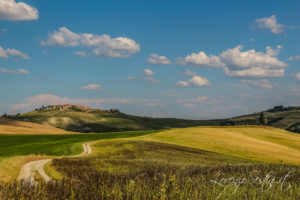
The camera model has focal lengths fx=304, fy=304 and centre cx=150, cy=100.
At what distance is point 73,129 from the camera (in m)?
176

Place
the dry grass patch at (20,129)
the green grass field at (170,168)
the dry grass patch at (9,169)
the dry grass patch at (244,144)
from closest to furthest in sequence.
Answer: the green grass field at (170,168)
the dry grass patch at (9,169)
the dry grass patch at (244,144)
the dry grass patch at (20,129)

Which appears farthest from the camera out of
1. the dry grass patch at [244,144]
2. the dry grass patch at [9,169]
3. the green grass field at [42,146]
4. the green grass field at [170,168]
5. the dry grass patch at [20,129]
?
the dry grass patch at [20,129]

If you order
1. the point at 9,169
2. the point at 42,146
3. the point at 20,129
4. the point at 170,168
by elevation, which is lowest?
the point at 42,146

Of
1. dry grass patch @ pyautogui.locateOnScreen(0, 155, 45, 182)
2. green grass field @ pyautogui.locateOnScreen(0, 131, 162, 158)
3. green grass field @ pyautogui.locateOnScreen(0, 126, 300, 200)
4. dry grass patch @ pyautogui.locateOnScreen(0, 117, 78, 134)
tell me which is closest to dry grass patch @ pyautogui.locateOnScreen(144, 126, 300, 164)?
green grass field @ pyautogui.locateOnScreen(0, 126, 300, 200)

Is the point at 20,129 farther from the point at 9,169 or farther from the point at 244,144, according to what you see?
the point at 9,169

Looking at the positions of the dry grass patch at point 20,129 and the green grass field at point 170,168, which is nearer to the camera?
the green grass field at point 170,168

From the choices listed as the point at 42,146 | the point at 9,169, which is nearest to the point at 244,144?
the point at 42,146

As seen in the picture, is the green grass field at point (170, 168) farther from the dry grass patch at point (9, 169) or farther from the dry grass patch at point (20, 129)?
the dry grass patch at point (20, 129)

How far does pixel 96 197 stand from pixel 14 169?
47.0ft

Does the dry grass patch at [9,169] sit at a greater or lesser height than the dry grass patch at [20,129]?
greater

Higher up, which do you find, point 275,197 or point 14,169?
point 275,197

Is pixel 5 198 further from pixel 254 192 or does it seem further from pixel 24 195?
pixel 254 192

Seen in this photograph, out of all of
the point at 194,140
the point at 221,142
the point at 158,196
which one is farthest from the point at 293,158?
the point at 158,196

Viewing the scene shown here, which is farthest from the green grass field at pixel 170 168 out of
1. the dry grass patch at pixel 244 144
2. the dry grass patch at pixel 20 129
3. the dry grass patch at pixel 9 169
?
the dry grass patch at pixel 20 129
